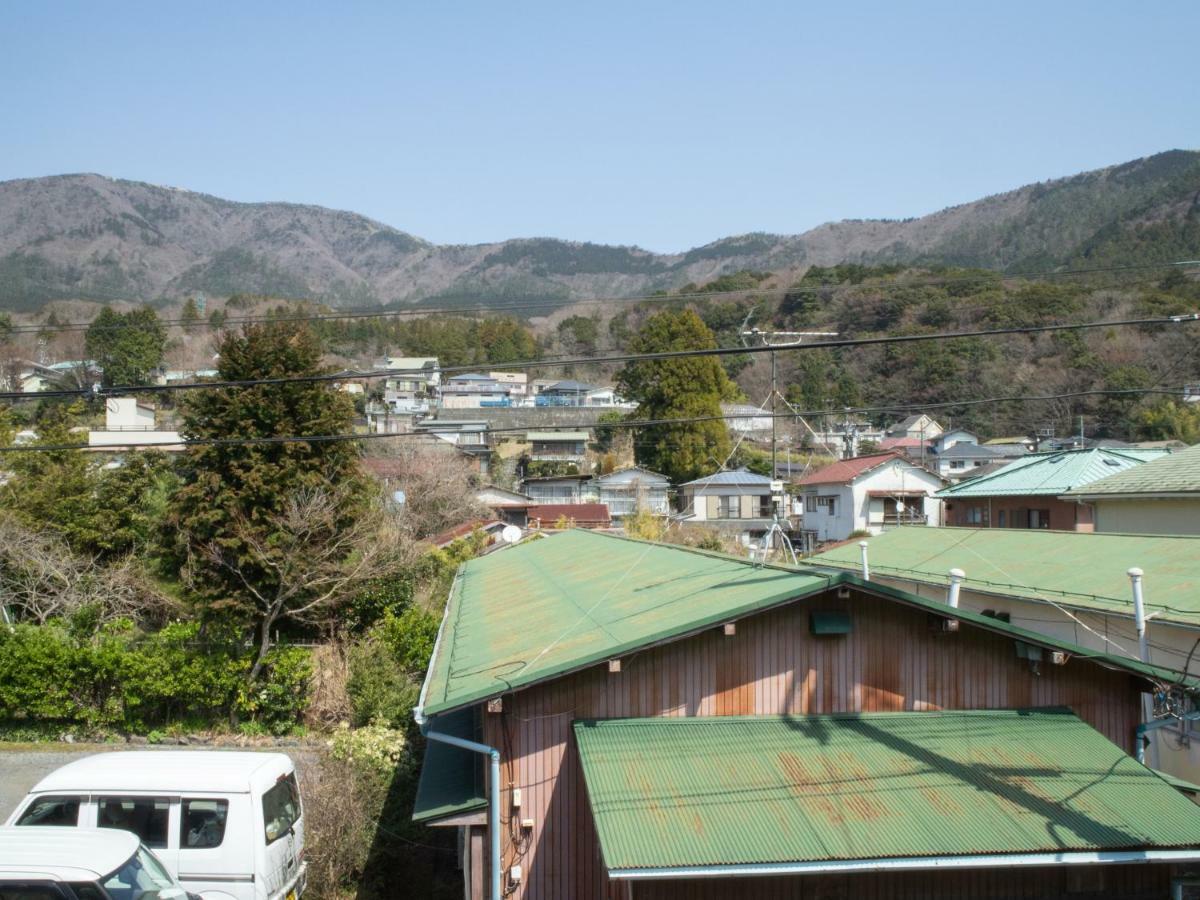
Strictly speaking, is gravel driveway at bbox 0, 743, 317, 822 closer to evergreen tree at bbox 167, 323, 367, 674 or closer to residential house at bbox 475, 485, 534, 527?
evergreen tree at bbox 167, 323, 367, 674

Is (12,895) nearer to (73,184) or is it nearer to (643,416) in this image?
(643,416)

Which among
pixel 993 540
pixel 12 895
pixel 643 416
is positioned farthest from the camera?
pixel 643 416

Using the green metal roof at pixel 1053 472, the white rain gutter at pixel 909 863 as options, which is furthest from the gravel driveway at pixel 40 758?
the green metal roof at pixel 1053 472

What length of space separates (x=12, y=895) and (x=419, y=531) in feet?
74.9

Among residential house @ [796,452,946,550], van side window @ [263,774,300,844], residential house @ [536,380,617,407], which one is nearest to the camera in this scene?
van side window @ [263,774,300,844]

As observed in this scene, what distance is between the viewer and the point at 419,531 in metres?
28.5

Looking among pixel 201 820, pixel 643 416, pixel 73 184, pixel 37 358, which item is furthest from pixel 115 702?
pixel 73 184

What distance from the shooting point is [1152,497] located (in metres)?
16.5

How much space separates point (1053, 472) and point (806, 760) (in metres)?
18.8

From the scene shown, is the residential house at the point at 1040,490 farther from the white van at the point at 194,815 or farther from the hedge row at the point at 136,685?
the white van at the point at 194,815

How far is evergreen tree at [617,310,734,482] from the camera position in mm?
37812

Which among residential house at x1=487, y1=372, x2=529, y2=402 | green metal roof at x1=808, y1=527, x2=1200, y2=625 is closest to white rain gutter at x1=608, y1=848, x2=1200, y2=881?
green metal roof at x1=808, y1=527, x2=1200, y2=625

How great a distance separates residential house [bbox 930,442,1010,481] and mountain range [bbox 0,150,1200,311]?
20.7 meters

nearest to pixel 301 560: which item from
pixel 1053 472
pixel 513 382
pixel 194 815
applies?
pixel 194 815
